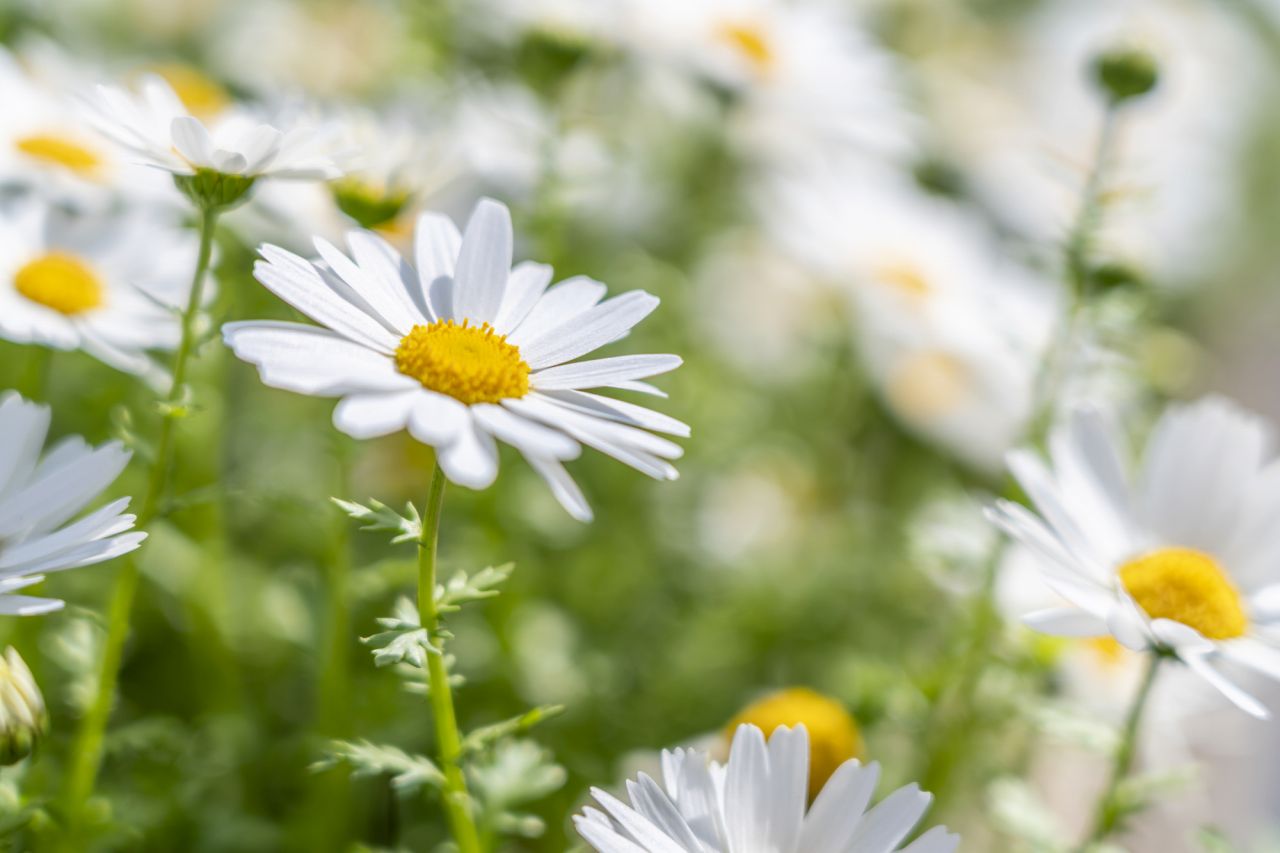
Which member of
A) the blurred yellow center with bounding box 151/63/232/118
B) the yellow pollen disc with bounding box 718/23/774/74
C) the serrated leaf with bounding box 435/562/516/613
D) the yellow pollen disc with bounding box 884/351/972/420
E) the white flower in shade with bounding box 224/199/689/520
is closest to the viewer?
the white flower in shade with bounding box 224/199/689/520

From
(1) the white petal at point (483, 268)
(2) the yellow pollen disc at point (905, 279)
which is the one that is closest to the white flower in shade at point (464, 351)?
(1) the white petal at point (483, 268)

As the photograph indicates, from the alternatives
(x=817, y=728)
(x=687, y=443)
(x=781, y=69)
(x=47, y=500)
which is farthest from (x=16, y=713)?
(x=781, y=69)

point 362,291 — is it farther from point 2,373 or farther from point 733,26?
point 733,26

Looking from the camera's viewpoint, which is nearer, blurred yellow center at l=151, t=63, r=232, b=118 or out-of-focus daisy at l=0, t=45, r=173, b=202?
out-of-focus daisy at l=0, t=45, r=173, b=202

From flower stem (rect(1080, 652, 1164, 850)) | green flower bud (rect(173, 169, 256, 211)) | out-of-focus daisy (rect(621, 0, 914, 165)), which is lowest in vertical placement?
flower stem (rect(1080, 652, 1164, 850))

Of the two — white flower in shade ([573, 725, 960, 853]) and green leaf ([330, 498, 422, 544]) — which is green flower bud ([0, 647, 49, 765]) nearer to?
green leaf ([330, 498, 422, 544])

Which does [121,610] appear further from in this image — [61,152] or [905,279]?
[905,279]

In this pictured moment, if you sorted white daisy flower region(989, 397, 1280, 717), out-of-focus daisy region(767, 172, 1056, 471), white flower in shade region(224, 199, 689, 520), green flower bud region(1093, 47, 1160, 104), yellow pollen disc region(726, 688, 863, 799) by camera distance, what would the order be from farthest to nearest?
out-of-focus daisy region(767, 172, 1056, 471), green flower bud region(1093, 47, 1160, 104), yellow pollen disc region(726, 688, 863, 799), white daisy flower region(989, 397, 1280, 717), white flower in shade region(224, 199, 689, 520)

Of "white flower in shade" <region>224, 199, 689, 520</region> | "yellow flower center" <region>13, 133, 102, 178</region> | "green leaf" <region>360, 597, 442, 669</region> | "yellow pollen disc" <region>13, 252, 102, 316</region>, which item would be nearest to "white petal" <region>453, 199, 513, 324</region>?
"white flower in shade" <region>224, 199, 689, 520</region>
